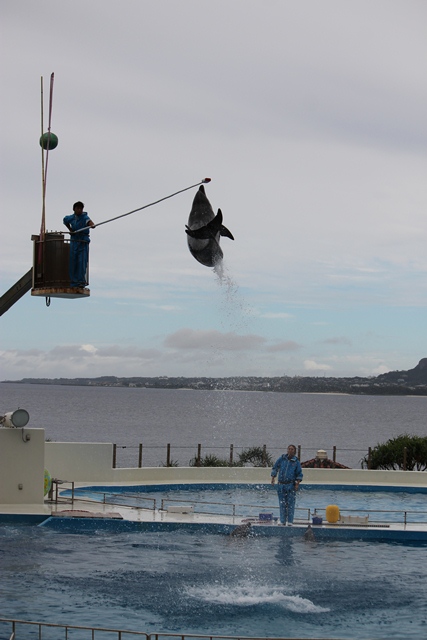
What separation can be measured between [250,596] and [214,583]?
0.86m

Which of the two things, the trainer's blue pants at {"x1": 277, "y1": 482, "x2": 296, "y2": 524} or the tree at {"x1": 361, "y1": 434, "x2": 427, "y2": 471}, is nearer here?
the trainer's blue pants at {"x1": 277, "y1": 482, "x2": 296, "y2": 524}

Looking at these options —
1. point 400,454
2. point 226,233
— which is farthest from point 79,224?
point 400,454

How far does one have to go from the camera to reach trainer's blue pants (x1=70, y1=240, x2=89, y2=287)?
15508 mm

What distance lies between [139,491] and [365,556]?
7.62 metres

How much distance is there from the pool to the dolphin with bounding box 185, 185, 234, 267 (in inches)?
191

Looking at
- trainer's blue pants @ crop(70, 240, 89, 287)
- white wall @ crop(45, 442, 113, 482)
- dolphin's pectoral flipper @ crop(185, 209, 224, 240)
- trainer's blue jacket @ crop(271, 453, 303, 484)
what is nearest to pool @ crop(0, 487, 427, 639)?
trainer's blue jacket @ crop(271, 453, 303, 484)

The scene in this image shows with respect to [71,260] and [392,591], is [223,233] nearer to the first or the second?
[71,260]

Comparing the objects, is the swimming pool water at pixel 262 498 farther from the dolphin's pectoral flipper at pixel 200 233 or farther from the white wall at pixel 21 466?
the dolphin's pectoral flipper at pixel 200 233

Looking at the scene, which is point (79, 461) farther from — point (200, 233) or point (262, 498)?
point (200, 233)

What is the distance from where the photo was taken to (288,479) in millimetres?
18031

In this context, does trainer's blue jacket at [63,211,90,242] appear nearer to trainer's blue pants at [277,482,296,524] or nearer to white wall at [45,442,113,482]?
trainer's blue pants at [277,482,296,524]

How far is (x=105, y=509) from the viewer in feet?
63.4

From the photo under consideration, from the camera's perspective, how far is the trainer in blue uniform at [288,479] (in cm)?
1800

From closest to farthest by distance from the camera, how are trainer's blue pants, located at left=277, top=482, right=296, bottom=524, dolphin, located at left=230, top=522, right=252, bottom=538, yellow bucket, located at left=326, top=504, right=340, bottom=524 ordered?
1. dolphin, located at left=230, top=522, right=252, bottom=538
2. trainer's blue pants, located at left=277, top=482, right=296, bottom=524
3. yellow bucket, located at left=326, top=504, right=340, bottom=524
